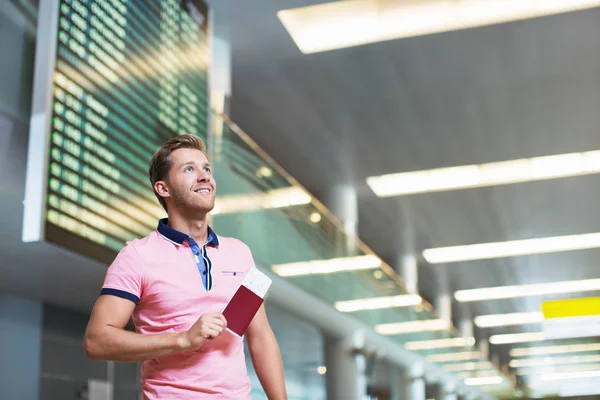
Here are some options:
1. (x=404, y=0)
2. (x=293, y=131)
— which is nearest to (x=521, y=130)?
(x=293, y=131)

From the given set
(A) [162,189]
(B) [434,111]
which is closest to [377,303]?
(B) [434,111]

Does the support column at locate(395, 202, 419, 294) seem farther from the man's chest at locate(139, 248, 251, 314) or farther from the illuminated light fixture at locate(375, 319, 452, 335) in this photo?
the man's chest at locate(139, 248, 251, 314)

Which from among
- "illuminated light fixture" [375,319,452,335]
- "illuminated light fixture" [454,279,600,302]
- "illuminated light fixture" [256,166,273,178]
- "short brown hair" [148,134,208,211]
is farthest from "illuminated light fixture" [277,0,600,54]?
"illuminated light fixture" [454,279,600,302]

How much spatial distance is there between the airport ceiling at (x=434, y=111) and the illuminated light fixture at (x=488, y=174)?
202 mm

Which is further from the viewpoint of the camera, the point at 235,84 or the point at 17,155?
the point at 235,84

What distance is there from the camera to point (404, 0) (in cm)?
680

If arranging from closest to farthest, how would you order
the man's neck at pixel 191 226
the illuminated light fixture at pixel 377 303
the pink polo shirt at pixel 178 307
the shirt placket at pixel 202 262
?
the pink polo shirt at pixel 178 307 → the shirt placket at pixel 202 262 → the man's neck at pixel 191 226 → the illuminated light fixture at pixel 377 303

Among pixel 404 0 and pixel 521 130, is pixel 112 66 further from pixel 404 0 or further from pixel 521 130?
pixel 521 130

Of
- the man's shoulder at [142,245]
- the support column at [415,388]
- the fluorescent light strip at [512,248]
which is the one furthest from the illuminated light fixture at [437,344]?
the man's shoulder at [142,245]

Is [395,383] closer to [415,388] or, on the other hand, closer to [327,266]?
[415,388]

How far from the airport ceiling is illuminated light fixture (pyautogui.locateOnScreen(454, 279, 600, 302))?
1.81m

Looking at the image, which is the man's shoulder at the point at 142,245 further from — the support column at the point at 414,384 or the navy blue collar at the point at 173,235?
the support column at the point at 414,384

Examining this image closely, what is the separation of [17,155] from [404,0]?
12.1 feet

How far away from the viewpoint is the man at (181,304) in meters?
1.90
